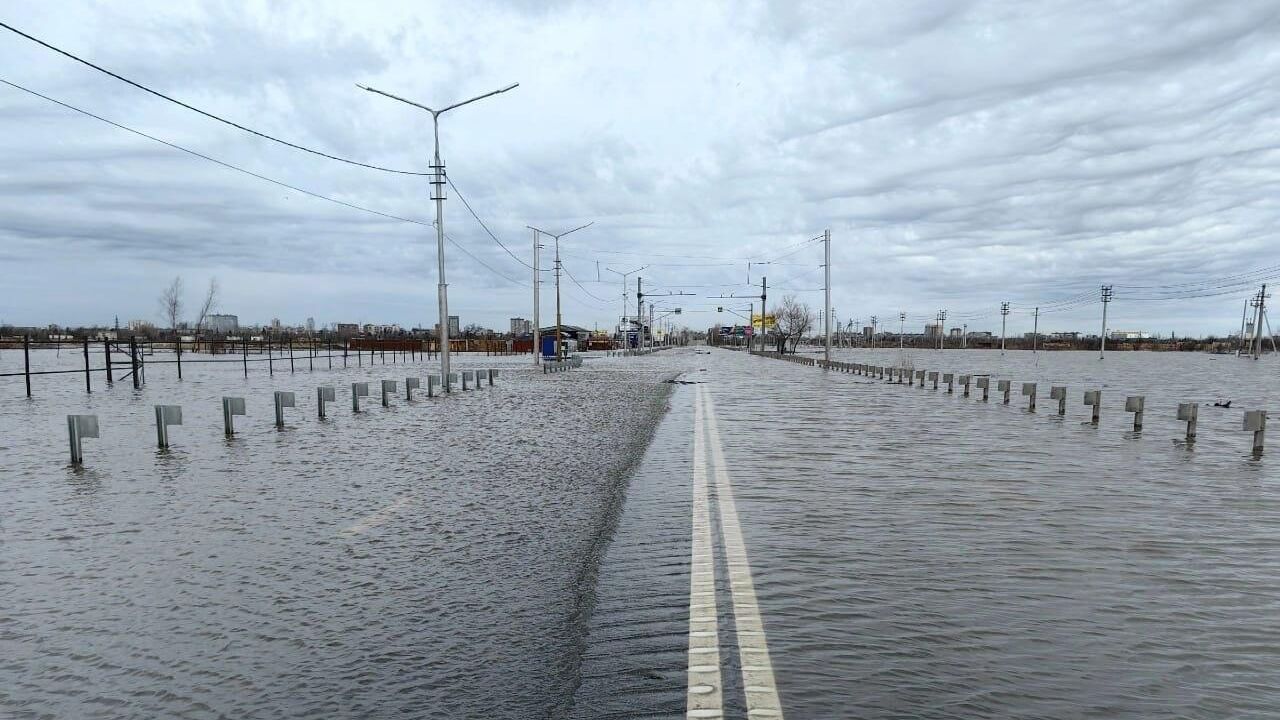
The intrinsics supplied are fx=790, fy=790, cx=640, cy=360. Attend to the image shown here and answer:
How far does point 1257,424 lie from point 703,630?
49.0 feet

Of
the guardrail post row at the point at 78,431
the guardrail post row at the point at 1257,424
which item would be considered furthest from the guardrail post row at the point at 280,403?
the guardrail post row at the point at 1257,424

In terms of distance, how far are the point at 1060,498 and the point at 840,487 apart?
262 centimetres

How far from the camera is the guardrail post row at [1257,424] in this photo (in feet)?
48.3

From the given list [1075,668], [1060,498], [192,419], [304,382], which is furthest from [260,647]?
[304,382]

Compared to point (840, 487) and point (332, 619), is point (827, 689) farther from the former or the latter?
point (840, 487)

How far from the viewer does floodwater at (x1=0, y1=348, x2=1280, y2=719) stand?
159 inches

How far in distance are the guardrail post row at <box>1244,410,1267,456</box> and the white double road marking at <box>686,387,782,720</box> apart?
11.8 metres

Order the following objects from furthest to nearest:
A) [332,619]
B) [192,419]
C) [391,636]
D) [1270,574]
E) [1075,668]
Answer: [192,419] < [1270,574] < [332,619] < [391,636] < [1075,668]

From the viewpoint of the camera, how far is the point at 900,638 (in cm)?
477

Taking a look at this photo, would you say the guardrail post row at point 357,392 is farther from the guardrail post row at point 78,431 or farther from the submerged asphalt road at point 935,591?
the submerged asphalt road at point 935,591

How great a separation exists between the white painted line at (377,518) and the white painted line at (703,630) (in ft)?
10.2

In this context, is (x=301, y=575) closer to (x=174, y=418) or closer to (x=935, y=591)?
(x=935, y=591)

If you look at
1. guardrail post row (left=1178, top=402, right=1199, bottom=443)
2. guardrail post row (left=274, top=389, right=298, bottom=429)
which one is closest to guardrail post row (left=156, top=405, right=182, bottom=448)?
guardrail post row (left=274, top=389, right=298, bottom=429)

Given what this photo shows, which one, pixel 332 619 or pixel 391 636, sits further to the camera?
pixel 332 619
